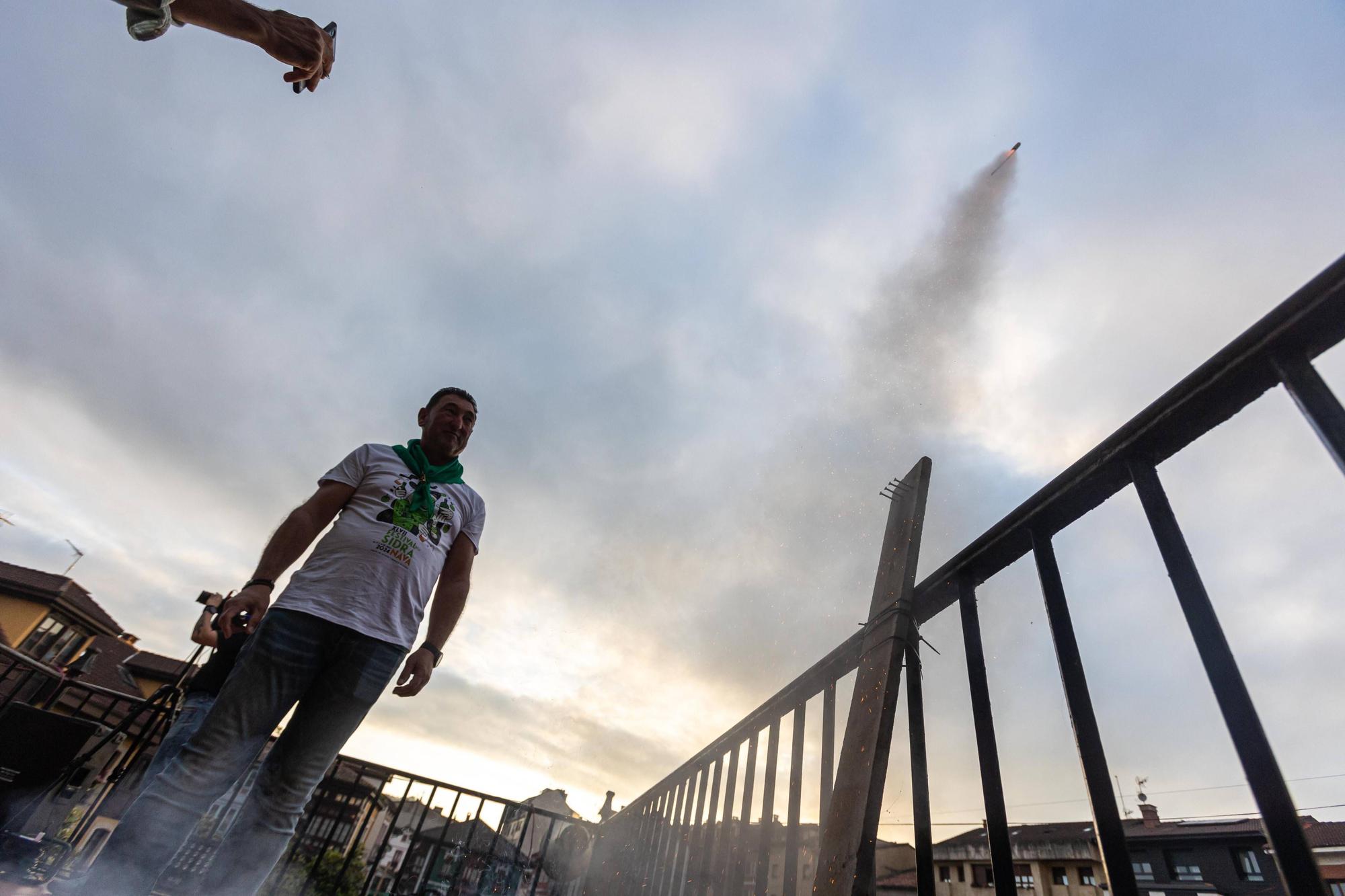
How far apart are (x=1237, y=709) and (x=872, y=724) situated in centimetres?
99

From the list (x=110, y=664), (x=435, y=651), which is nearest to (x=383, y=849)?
(x=435, y=651)

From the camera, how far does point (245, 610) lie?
1.84m

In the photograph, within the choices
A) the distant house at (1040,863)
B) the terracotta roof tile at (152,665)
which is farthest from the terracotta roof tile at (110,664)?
the distant house at (1040,863)

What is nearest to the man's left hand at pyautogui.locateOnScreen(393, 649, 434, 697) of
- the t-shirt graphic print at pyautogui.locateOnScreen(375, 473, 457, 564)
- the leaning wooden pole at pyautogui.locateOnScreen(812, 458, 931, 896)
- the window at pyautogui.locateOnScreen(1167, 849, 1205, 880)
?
the t-shirt graphic print at pyautogui.locateOnScreen(375, 473, 457, 564)

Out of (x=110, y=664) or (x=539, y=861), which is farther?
(x=110, y=664)

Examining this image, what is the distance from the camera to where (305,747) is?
1916mm

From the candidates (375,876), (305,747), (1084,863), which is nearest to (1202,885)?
(1084,863)

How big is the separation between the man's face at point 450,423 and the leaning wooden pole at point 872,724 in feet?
6.70

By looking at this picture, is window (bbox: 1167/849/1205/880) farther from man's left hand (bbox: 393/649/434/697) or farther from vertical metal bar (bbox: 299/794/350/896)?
man's left hand (bbox: 393/649/434/697)

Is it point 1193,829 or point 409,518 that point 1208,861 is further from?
point 409,518

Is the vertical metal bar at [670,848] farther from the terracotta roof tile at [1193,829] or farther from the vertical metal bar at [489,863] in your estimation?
the terracotta roof tile at [1193,829]

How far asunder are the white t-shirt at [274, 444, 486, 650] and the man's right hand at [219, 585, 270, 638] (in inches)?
2.3

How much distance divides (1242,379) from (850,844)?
156cm

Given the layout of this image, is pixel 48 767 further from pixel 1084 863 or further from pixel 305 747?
pixel 1084 863
